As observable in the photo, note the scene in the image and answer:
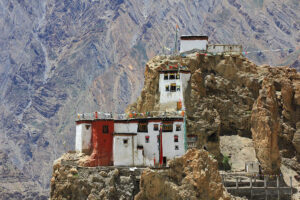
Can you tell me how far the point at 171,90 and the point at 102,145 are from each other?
14.8m

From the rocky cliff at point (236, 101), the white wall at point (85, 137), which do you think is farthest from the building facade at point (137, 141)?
the rocky cliff at point (236, 101)

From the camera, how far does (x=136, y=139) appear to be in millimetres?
84750

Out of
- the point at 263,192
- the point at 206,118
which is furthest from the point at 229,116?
the point at 263,192

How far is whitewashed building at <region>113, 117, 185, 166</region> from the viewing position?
8375cm

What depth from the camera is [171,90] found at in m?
94.1

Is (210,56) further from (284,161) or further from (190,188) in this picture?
(190,188)

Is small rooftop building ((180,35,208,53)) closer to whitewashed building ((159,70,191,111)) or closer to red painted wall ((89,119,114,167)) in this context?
whitewashed building ((159,70,191,111))

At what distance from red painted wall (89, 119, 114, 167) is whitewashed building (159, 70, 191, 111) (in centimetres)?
1068

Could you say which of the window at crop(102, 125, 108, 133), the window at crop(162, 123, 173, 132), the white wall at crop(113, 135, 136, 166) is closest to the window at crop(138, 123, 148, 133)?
the white wall at crop(113, 135, 136, 166)

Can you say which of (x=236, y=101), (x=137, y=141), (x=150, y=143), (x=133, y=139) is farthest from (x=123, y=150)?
(x=236, y=101)

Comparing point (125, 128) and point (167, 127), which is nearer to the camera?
point (167, 127)

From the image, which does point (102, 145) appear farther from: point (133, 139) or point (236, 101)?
point (236, 101)

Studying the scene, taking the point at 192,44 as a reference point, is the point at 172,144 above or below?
below

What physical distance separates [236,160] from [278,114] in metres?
11.1
